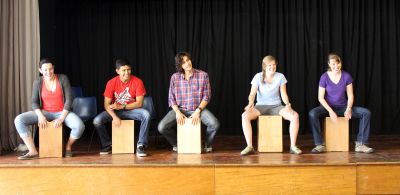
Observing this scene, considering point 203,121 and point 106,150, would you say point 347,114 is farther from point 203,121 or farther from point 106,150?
point 106,150

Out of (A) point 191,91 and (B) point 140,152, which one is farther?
(A) point 191,91

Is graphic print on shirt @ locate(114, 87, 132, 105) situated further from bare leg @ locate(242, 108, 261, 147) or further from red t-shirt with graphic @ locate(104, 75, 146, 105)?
bare leg @ locate(242, 108, 261, 147)

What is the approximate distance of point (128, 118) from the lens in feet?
14.4

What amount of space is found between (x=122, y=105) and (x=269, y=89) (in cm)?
158

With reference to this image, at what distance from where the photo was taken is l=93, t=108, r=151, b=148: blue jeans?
4.31 meters

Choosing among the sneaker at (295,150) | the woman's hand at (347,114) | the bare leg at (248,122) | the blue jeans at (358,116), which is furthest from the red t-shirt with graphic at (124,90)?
the woman's hand at (347,114)

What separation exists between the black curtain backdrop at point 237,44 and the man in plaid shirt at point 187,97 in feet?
→ 4.79

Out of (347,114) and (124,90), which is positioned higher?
(124,90)

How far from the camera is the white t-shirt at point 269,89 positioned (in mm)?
4379

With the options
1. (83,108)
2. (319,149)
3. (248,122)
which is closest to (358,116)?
(319,149)

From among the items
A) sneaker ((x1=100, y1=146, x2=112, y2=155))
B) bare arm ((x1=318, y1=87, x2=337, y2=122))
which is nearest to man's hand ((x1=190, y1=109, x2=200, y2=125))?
sneaker ((x1=100, y1=146, x2=112, y2=155))

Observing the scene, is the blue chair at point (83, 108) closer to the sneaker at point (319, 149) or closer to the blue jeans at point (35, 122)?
the blue jeans at point (35, 122)

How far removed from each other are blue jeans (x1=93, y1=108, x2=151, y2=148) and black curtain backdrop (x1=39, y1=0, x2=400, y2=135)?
153 cm

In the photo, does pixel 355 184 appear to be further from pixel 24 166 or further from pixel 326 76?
pixel 24 166
